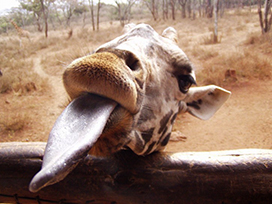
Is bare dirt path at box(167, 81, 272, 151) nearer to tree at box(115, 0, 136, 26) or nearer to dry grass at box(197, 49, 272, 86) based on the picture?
dry grass at box(197, 49, 272, 86)

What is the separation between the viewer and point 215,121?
549 cm

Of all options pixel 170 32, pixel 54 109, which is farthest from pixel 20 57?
pixel 170 32

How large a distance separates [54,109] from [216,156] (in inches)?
252

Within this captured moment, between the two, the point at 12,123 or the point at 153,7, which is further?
the point at 153,7

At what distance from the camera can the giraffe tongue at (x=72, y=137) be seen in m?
0.66

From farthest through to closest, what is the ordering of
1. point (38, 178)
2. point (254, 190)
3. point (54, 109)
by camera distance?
1. point (54, 109)
2. point (254, 190)
3. point (38, 178)

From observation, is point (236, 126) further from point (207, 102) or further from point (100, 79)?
point (100, 79)

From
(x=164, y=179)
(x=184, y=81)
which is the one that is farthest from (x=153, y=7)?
(x=164, y=179)

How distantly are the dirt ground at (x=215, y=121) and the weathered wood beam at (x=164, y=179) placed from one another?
127 inches

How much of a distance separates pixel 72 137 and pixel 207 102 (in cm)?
176

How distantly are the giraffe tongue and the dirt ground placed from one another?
3.89m

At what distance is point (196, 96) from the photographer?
7.10 ft

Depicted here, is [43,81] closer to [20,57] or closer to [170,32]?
[20,57]

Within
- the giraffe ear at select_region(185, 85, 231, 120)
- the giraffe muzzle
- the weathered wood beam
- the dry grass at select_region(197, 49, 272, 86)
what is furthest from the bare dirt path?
the giraffe muzzle
